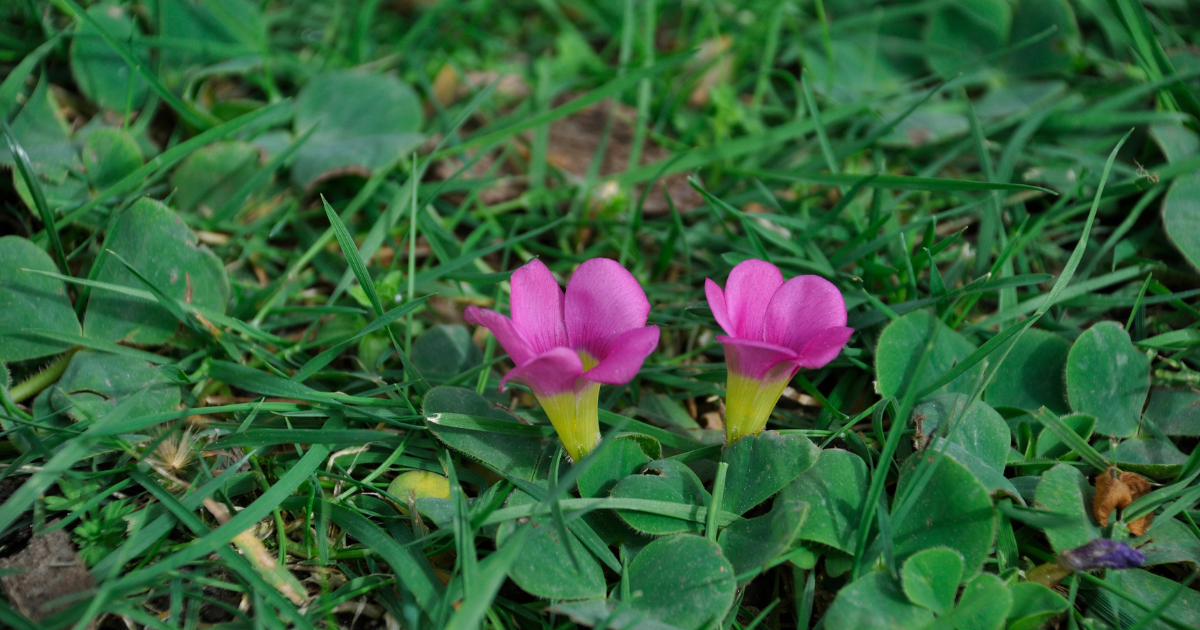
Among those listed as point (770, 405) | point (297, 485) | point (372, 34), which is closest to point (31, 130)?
point (372, 34)

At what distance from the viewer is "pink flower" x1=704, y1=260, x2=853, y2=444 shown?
69.6 inches

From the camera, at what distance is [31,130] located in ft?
9.06

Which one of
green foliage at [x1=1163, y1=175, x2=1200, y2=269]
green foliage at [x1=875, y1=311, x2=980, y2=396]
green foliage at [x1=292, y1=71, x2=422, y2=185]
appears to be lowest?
green foliage at [x1=875, y1=311, x2=980, y2=396]

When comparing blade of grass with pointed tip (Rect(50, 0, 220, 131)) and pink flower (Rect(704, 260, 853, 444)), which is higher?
blade of grass with pointed tip (Rect(50, 0, 220, 131))

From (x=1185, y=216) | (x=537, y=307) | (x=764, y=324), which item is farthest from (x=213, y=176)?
(x=1185, y=216)

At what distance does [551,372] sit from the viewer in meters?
1.64

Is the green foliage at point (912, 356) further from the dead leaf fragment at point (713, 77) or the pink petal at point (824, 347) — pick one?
the dead leaf fragment at point (713, 77)

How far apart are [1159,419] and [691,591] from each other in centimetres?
159

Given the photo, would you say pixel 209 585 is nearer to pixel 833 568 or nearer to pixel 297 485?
pixel 297 485

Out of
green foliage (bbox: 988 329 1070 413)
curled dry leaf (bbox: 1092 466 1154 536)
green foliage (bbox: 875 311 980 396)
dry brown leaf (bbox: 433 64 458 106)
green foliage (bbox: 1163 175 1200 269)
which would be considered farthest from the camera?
dry brown leaf (bbox: 433 64 458 106)

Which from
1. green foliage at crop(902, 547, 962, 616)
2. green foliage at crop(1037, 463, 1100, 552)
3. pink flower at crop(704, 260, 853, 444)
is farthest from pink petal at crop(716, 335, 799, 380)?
green foliage at crop(1037, 463, 1100, 552)

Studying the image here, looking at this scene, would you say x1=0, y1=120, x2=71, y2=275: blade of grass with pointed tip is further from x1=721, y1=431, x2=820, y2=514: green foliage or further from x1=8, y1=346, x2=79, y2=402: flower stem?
x1=721, y1=431, x2=820, y2=514: green foliage

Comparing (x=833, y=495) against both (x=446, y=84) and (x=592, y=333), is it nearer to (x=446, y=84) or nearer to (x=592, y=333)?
(x=592, y=333)

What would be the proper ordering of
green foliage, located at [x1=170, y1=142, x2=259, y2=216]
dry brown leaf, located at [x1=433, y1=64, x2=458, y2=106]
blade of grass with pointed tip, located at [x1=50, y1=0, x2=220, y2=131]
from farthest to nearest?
dry brown leaf, located at [x1=433, y1=64, x2=458, y2=106], green foliage, located at [x1=170, y1=142, x2=259, y2=216], blade of grass with pointed tip, located at [x1=50, y1=0, x2=220, y2=131]
